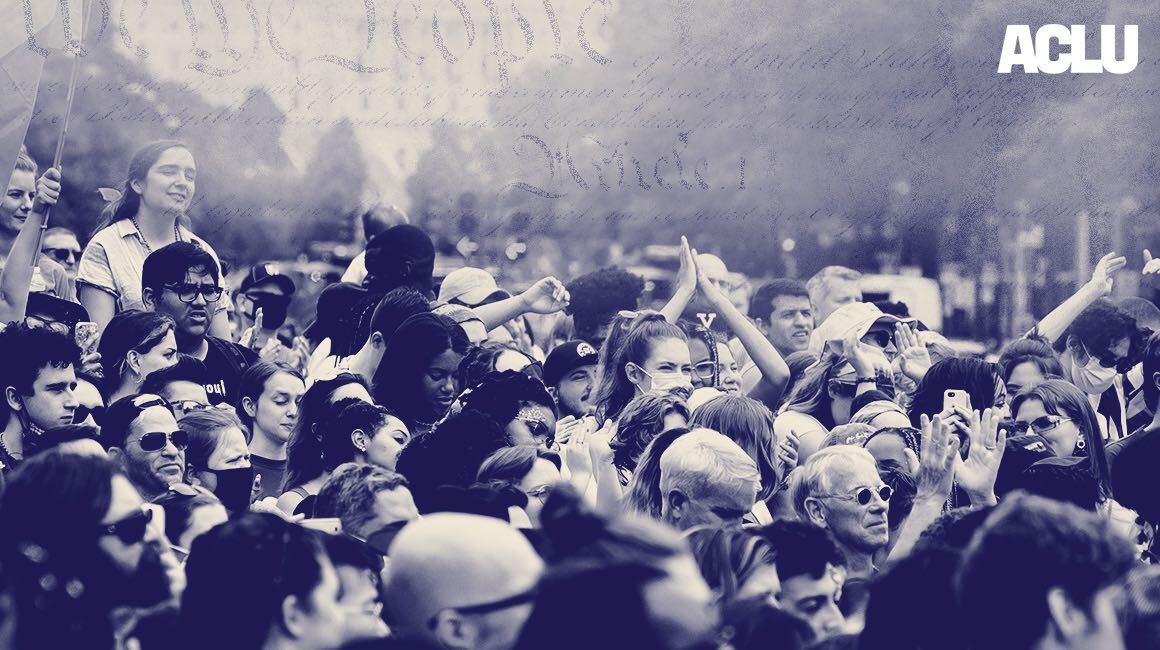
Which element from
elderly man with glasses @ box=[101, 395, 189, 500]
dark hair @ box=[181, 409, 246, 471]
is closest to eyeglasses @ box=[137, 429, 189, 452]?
elderly man with glasses @ box=[101, 395, 189, 500]

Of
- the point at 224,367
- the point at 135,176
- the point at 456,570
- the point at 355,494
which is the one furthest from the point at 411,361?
the point at 456,570

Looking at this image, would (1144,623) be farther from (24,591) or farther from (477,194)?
(477,194)

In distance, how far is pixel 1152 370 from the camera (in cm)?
596

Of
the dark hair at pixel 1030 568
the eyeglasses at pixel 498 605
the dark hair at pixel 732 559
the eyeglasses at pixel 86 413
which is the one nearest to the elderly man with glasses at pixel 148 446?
the eyeglasses at pixel 86 413

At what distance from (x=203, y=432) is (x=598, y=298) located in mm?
2708

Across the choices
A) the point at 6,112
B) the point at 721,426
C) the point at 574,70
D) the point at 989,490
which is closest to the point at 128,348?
the point at 6,112

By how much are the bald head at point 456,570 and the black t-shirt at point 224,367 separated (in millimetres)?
2738

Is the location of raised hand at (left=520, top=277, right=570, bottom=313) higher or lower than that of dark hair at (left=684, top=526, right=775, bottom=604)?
higher

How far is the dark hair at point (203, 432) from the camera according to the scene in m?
4.77

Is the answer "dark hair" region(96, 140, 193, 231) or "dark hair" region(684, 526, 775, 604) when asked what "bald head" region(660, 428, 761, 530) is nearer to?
"dark hair" region(684, 526, 775, 604)

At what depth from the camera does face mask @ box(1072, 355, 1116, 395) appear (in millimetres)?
7008

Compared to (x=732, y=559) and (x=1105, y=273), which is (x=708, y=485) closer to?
(x=732, y=559)

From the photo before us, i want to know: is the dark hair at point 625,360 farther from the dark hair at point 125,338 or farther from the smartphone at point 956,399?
the dark hair at point 125,338

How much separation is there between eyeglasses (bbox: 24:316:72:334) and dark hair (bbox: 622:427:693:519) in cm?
178
